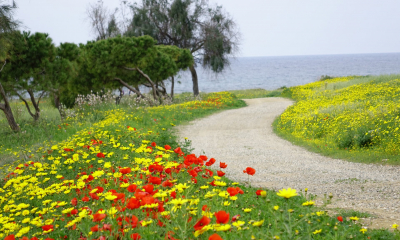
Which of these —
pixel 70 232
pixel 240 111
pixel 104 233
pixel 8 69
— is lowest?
pixel 240 111

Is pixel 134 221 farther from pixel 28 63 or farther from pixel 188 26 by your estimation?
pixel 188 26

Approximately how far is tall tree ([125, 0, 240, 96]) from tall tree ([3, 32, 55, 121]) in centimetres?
1189

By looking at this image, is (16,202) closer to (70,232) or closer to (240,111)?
(70,232)

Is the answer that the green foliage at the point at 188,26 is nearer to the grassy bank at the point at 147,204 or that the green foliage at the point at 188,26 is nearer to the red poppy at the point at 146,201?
the grassy bank at the point at 147,204

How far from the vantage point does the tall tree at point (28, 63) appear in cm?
1264

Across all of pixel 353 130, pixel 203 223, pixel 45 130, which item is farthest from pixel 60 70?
pixel 203 223

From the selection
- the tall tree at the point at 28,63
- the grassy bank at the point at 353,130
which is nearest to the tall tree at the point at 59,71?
the tall tree at the point at 28,63

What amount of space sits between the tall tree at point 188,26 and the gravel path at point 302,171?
530 inches

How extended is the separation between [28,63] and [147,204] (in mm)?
12920

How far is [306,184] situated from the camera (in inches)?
236

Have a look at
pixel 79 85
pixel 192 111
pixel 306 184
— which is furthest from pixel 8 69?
pixel 306 184

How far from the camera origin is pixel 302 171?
6918mm

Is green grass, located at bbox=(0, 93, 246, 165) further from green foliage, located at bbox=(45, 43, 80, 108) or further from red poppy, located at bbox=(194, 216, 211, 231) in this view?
red poppy, located at bbox=(194, 216, 211, 231)

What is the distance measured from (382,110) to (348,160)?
10.4 feet
